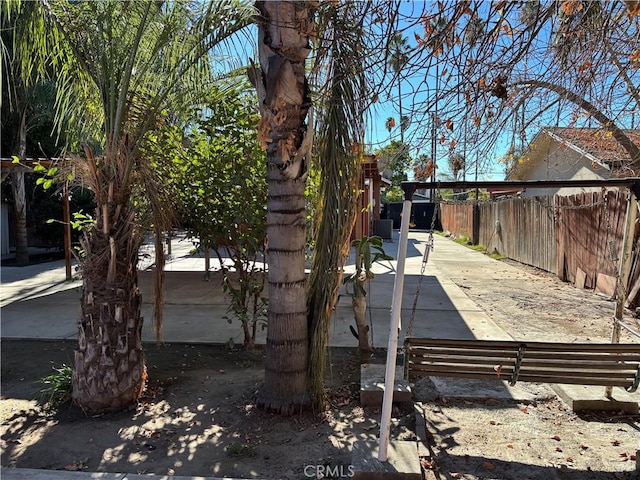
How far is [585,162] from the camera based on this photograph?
1465 cm

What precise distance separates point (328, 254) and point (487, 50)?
2.37m

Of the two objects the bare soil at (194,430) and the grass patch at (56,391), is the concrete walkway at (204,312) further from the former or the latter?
the grass patch at (56,391)

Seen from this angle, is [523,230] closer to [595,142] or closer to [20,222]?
[595,142]

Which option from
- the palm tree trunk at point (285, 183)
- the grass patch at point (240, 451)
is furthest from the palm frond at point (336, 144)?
the grass patch at point (240, 451)

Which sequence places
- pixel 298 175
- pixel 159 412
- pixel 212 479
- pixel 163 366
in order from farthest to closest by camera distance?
1. pixel 163 366
2. pixel 159 412
3. pixel 298 175
4. pixel 212 479

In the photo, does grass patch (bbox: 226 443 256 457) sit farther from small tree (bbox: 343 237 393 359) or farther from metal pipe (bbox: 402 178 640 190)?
metal pipe (bbox: 402 178 640 190)

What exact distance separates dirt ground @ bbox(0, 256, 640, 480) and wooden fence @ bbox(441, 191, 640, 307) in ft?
7.24

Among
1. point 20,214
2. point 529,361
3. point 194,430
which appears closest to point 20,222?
point 20,214

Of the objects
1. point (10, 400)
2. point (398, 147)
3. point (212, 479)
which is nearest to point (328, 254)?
point (398, 147)

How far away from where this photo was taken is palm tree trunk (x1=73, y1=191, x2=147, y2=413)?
4102mm

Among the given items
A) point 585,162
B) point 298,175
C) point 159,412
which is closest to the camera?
point 298,175

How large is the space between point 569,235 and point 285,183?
915 cm

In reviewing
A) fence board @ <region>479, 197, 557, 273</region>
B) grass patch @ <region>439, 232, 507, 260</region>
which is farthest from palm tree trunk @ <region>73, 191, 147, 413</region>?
grass patch @ <region>439, 232, 507, 260</region>

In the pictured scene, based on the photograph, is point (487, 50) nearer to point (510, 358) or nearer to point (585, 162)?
point (510, 358)
